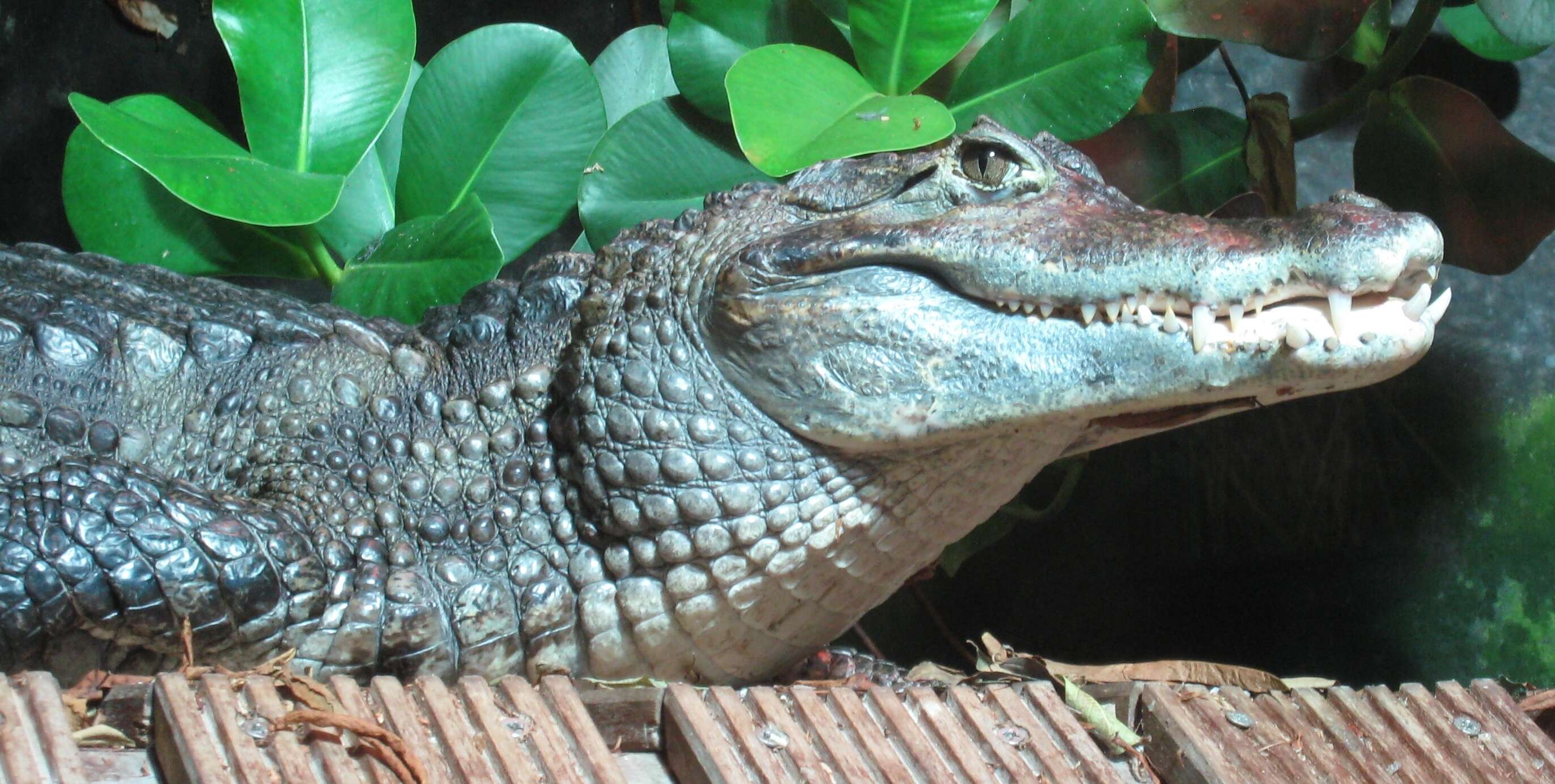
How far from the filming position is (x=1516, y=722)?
5.20ft

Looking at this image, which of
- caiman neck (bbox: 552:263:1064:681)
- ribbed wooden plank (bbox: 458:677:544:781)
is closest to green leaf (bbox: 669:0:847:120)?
caiman neck (bbox: 552:263:1064:681)

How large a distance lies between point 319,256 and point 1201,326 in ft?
5.42

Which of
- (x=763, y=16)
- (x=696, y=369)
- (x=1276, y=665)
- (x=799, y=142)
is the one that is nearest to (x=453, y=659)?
(x=696, y=369)

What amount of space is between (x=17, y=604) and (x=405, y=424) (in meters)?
0.52

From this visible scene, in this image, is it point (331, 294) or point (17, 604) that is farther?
point (331, 294)

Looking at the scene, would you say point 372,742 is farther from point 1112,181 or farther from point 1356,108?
point 1356,108

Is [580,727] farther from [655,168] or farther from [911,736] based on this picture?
[655,168]

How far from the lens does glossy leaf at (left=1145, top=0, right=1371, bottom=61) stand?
2.29m

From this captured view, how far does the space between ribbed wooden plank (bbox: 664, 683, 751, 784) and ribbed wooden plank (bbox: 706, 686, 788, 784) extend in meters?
0.01

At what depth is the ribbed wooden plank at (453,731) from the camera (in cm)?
110

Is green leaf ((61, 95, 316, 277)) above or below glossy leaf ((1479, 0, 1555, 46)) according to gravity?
above

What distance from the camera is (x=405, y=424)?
1747 mm

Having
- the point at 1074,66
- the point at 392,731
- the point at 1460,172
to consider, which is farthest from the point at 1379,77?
the point at 392,731

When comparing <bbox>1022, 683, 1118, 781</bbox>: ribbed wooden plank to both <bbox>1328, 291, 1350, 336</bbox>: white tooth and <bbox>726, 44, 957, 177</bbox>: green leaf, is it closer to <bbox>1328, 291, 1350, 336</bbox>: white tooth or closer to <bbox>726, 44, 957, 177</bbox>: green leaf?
<bbox>1328, 291, 1350, 336</bbox>: white tooth
